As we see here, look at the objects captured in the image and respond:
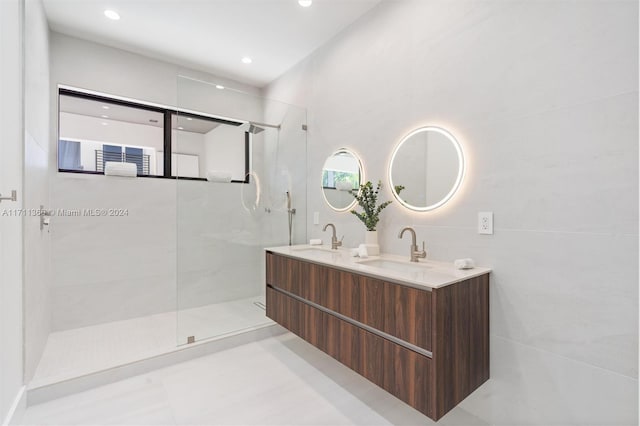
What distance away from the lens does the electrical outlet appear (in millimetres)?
1654

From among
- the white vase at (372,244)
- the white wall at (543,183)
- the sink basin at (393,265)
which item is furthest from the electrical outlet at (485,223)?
the white vase at (372,244)

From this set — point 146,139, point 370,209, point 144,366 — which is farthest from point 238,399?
point 146,139

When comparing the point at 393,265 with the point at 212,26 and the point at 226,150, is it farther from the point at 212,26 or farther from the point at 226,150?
the point at 212,26

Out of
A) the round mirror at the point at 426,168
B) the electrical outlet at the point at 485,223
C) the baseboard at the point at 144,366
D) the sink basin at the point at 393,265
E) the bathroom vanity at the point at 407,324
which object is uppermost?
the round mirror at the point at 426,168

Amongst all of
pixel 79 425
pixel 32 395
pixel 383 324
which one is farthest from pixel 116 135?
pixel 383 324

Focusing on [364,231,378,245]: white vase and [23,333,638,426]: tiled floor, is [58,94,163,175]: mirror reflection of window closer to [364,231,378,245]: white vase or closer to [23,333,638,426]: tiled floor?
[23,333,638,426]: tiled floor

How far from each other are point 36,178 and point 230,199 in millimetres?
1289

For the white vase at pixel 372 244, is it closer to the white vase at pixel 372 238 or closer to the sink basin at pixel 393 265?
the white vase at pixel 372 238

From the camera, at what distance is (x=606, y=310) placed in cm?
129

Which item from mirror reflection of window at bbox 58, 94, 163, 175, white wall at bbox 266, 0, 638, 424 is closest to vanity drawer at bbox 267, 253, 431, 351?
white wall at bbox 266, 0, 638, 424
